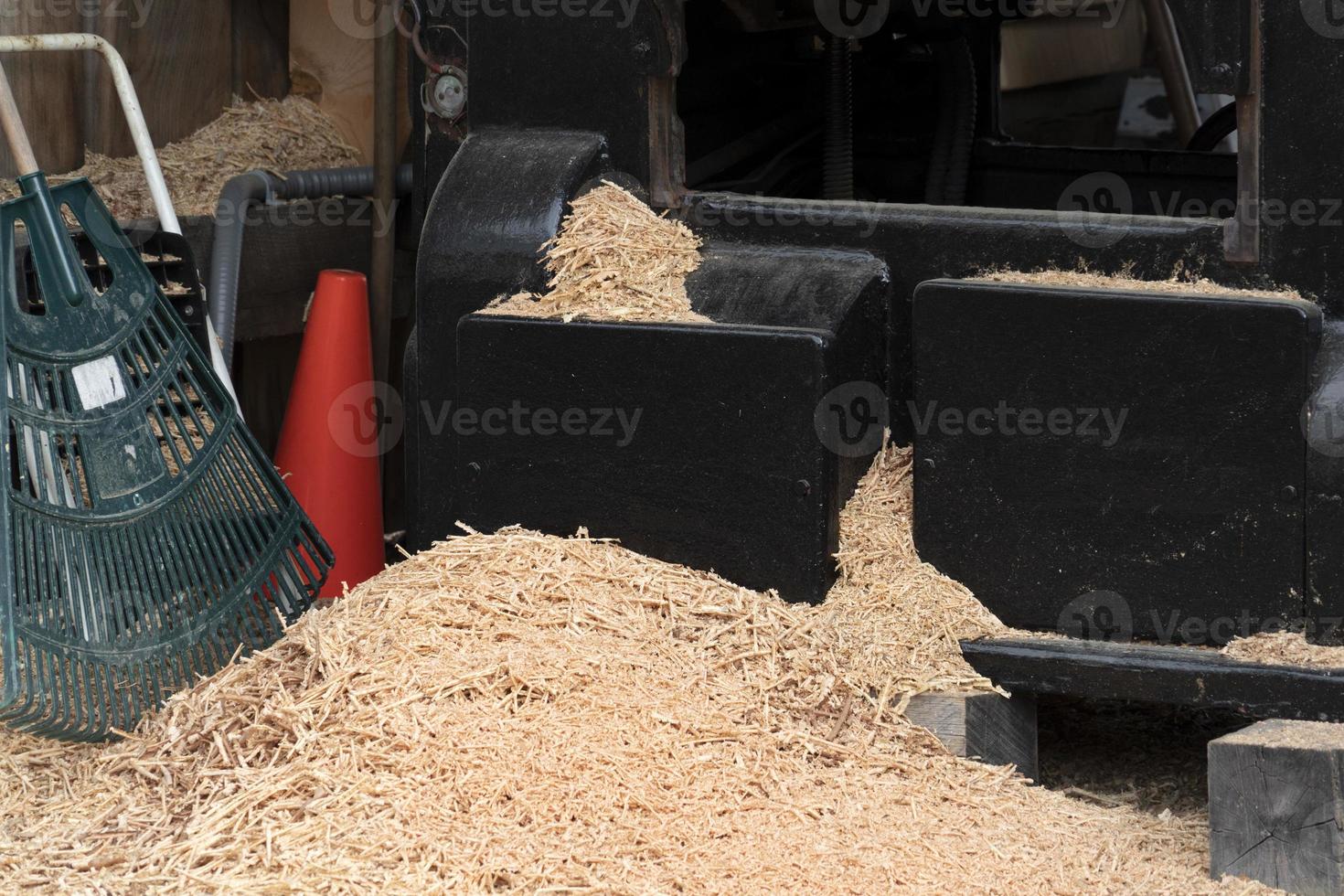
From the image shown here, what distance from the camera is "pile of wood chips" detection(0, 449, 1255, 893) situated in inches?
87.1

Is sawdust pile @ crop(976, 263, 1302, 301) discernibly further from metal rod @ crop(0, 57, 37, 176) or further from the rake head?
metal rod @ crop(0, 57, 37, 176)

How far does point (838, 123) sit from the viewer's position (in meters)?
3.73

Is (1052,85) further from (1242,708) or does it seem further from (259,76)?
(1242,708)

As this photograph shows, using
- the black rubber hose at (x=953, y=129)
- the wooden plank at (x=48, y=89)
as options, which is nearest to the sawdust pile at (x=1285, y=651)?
the black rubber hose at (x=953, y=129)

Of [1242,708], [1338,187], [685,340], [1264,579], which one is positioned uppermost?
[1338,187]

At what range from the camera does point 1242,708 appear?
258 cm

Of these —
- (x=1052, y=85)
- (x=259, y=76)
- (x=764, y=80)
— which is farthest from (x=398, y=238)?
(x=1052, y=85)

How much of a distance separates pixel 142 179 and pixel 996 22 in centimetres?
213

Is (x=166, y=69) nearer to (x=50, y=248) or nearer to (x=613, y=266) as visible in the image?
(x=50, y=248)

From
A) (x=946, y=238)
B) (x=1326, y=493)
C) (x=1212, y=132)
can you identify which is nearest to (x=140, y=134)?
(x=946, y=238)

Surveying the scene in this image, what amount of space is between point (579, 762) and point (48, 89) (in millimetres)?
2160

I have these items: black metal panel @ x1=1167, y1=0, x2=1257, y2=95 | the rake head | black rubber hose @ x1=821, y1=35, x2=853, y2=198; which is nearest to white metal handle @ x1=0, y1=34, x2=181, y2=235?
the rake head

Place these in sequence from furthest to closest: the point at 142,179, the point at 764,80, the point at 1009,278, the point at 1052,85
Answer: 1. the point at 1052,85
2. the point at 764,80
3. the point at 142,179
4. the point at 1009,278

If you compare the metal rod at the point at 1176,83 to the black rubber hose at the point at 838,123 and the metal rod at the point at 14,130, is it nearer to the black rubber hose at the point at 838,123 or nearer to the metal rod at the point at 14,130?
the black rubber hose at the point at 838,123
